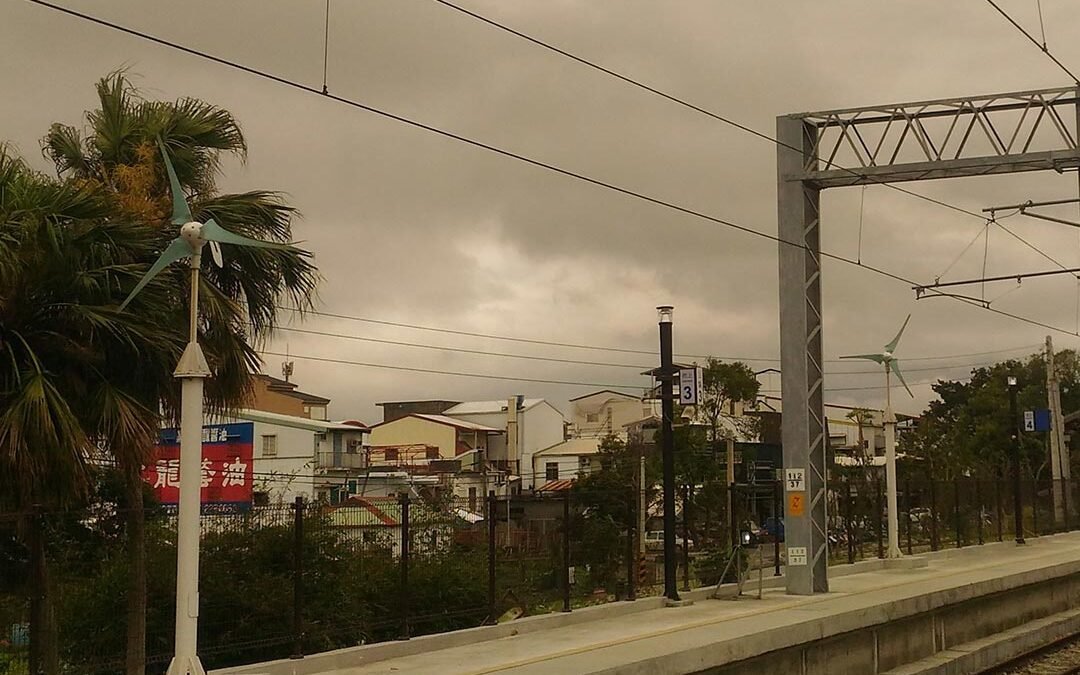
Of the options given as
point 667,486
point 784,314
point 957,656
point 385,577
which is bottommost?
point 957,656

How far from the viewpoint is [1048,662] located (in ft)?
67.6

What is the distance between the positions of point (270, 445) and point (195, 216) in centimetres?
4965

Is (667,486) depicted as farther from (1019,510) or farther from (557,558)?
(1019,510)

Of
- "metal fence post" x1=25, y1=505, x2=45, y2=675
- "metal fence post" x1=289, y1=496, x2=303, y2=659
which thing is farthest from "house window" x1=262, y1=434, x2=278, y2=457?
"metal fence post" x1=25, y1=505, x2=45, y2=675

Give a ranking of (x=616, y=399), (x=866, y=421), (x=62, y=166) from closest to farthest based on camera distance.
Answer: (x=62, y=166) < (x=866, y=421) < (x=616, y=399)

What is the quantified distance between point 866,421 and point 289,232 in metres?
80.0

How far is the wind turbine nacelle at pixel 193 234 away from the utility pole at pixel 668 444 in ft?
37.6

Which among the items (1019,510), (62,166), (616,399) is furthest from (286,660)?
(616,399)

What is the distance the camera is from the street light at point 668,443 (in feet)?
69.3

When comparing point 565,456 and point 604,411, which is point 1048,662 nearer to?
point 565,456

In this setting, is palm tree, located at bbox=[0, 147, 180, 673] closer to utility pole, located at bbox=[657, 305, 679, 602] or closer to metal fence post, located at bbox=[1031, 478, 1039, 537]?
utility pole, located at bbox=[657, 305, 679, 602]

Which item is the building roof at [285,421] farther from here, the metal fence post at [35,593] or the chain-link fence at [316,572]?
the metal fence post at [35,593]

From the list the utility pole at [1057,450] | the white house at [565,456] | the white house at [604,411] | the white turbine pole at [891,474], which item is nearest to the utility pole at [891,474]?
the white turbine pole at [891,474]

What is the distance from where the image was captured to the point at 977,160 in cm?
2116
